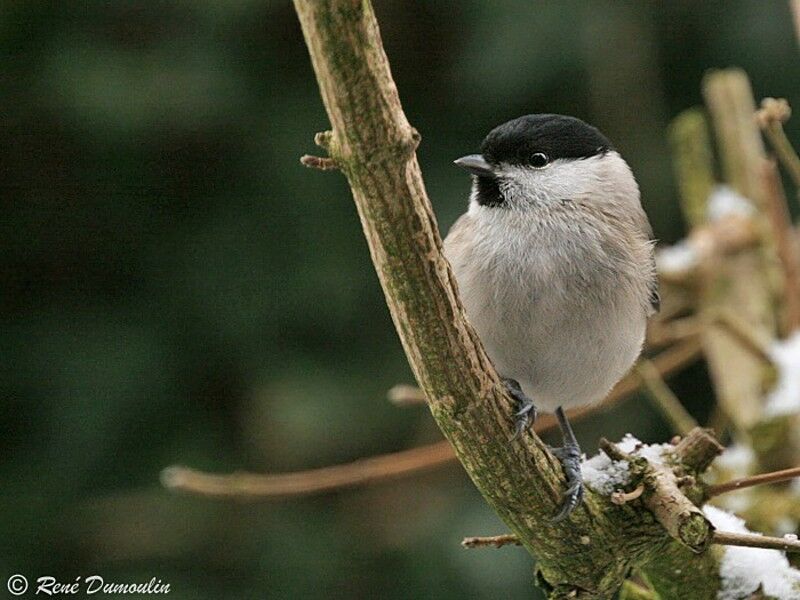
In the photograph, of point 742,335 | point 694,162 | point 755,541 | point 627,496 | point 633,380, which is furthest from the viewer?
point 694,162

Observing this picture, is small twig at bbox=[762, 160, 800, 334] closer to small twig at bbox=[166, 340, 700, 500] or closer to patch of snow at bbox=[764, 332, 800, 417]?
patch of snow at bbox=[764, 332, 800, 417]

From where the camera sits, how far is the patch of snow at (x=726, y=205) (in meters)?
2.54

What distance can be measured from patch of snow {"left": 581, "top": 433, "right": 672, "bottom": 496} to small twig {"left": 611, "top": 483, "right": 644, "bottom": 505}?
3 cm

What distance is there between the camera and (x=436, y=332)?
1.19 metres

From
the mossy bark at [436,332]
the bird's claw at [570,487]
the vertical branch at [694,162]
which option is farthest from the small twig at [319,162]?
the vertical branch at [694,162]

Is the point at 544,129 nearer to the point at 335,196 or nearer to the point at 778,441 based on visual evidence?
the point at 778,441

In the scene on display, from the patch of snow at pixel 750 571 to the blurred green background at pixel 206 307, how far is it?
115cm

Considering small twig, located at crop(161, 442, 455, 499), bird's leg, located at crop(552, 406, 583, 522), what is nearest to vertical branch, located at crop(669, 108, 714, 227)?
small twig, located at crop(161, 442, 455, 499)

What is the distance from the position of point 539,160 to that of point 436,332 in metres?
0.76

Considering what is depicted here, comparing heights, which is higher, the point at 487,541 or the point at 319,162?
the point at 319,162

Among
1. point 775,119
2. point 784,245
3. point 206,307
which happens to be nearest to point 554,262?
point 775,119

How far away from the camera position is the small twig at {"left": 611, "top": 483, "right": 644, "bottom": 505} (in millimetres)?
1397

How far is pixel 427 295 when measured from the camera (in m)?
1.17

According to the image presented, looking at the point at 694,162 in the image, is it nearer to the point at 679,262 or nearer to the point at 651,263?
the point at 679,262
